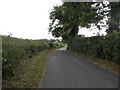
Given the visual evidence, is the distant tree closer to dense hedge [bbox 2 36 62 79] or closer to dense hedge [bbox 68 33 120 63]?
dense hedge [bbox 68 33 120 63]

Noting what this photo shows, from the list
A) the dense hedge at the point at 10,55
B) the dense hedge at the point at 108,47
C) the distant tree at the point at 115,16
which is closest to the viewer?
the dense hedge at the point at 10,55

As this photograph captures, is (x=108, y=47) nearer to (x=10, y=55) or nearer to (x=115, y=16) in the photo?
(x=115, y=16)

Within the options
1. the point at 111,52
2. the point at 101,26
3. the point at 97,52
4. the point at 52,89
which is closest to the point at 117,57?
the point at 111,52

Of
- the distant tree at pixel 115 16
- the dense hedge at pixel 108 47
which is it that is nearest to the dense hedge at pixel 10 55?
the dense hedge at pixel 108 47

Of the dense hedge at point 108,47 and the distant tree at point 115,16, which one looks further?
the distant tree at point 115,16

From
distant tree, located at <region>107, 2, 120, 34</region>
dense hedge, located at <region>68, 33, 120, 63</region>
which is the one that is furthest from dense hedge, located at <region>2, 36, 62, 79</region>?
distant tree, located at <region>107, 2, 120, 34</region>

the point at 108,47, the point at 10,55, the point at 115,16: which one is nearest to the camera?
the point at 10,55

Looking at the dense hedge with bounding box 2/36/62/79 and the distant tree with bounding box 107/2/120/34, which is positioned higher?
the distant tree with bounding box 107/2/120/34

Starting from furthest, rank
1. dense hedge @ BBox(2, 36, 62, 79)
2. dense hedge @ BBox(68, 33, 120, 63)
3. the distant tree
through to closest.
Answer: the distant tree
dense hedge @ BBox(68, 33, 120, 63)
dense hedge @ BBox(2, 36, 62, 79)

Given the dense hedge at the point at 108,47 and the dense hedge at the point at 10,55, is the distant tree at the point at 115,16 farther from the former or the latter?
the dense hedge at the point at 10,55

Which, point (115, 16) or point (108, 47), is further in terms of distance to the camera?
point (108, 47)

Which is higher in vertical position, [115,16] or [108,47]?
[115,16]

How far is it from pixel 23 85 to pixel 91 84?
2.92 metres

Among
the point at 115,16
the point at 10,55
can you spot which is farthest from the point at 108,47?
the point at 10,55
